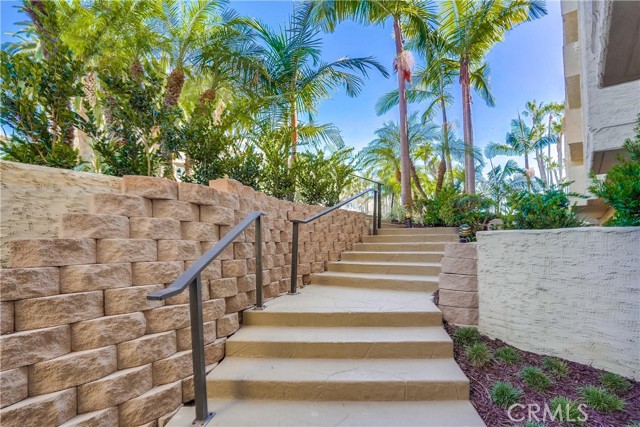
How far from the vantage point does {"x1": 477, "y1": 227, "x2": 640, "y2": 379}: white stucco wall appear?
1.75 m

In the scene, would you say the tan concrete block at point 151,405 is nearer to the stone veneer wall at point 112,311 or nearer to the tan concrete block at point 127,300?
the stone veneer wall at point 112,311

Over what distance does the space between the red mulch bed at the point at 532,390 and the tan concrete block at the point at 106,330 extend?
2068 millimetres

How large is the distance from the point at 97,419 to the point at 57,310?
1.91 feet

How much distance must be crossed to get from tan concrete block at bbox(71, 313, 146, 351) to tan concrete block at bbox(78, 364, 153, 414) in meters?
0.18

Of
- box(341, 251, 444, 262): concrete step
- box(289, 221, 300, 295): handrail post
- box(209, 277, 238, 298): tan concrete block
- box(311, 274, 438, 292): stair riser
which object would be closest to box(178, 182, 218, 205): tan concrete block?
box(209, 277, 238, 298): tan concrete block

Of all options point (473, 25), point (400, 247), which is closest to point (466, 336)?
point (400, 247)

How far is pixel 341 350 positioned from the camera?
6.81 ft

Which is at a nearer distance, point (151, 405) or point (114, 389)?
point (114, 389)

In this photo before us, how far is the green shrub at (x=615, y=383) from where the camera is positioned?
1685 mm

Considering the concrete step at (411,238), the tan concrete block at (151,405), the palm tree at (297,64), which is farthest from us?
the palm tree at (297,64)

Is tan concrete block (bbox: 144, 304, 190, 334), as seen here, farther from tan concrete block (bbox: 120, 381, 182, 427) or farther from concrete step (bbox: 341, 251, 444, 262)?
concrete step (bbox: 341, 251, 444, 262)

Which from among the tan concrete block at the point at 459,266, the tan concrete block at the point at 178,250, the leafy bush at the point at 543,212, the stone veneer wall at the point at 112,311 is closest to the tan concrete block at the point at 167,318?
the stone veneer wall at the point at 112,311

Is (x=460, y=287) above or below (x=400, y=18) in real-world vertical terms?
below

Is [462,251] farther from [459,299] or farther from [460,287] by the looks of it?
[459,299]
